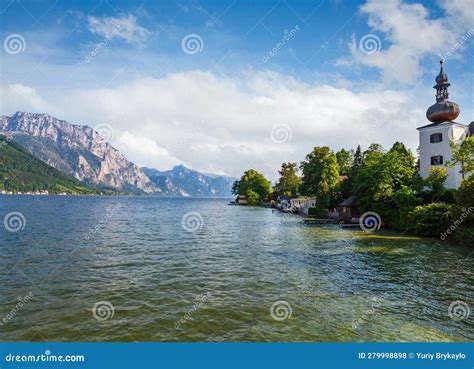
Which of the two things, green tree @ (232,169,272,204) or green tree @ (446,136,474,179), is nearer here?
green tree @ (446,136,474,179)

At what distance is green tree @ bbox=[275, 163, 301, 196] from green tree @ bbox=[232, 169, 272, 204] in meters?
24.3

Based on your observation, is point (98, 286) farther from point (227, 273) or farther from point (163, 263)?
point (227, 273)

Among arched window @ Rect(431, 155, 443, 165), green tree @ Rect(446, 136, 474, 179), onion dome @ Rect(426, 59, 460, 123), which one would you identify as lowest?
green tree @ Rect(446, 136, 474, 179)

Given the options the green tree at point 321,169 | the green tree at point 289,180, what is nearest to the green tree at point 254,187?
the green tree at point 289,180

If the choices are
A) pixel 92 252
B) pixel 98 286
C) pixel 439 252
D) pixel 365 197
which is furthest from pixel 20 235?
pixel 365 197

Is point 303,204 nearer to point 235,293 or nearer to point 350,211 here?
point 350,211

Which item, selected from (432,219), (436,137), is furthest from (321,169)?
(432,219)

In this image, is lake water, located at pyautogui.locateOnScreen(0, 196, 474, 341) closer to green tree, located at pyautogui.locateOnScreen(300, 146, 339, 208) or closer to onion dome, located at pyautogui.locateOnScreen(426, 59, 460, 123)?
onion dome, located at pyautogui.locateOnScreen(426, 59, 460, 123)

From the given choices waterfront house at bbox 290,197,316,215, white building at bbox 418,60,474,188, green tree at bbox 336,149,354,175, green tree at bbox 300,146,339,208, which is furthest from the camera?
green tree at bbox 336,149,354,175

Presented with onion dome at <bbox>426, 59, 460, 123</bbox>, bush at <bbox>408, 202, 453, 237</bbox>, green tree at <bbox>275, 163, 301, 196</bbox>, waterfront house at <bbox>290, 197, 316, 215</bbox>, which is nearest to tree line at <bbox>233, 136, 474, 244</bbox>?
bush at <bbox>408, 202, 453, 237</bbox>

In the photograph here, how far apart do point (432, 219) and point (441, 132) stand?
A: 1831 centimetres

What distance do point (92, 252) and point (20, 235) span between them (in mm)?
15318

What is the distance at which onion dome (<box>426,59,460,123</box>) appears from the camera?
44.9 metres

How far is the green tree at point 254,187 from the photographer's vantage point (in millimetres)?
151875
